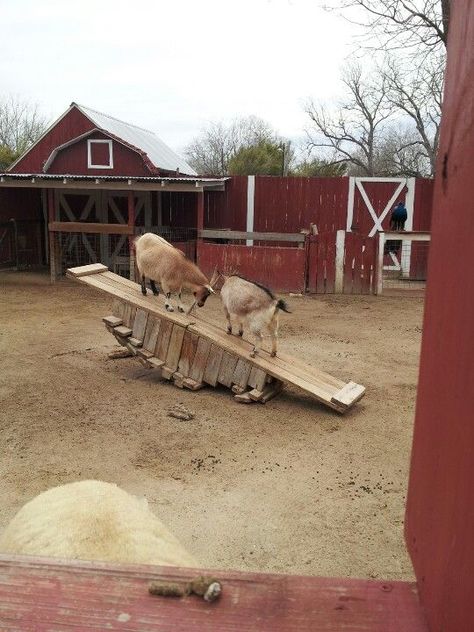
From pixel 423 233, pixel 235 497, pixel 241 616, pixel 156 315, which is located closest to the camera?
pixel 241 616

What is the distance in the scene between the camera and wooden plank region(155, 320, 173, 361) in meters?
7.95

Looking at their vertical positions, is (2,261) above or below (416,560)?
below

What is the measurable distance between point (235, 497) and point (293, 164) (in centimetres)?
4374

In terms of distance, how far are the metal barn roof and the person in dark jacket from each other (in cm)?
915

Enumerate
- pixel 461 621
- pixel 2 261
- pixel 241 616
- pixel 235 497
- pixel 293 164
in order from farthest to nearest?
pixel 293 164 < pixel 2 261 < pixel 235 497 < pixel 241 616 < pixel 461 621

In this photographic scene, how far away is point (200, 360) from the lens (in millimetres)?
7703

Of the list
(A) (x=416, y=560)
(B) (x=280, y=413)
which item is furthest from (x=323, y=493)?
(A) (x=416, y=560)

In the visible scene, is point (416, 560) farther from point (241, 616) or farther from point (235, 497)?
point (235, 497)

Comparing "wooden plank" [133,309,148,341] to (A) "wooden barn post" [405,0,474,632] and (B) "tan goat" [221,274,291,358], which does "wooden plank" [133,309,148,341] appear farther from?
(A) "wooden barn post" [405,0,474,632]

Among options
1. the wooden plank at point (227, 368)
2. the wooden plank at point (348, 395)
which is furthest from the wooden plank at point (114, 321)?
the wooden plank at point (348, 395)

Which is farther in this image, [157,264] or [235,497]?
[157,264]

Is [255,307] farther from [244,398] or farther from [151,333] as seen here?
[151,333]

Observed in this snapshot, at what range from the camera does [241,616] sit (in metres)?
0.74

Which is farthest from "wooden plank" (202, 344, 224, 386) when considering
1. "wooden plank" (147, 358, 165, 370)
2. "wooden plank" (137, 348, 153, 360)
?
"wooden plank" (137, 348, 153, 360)
